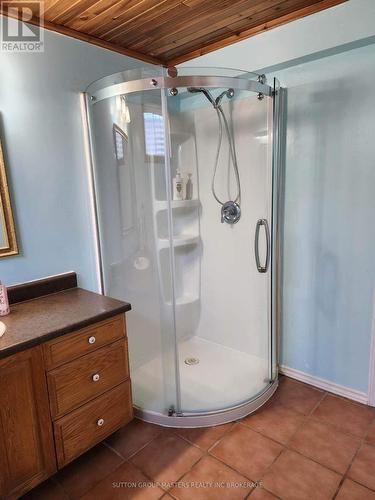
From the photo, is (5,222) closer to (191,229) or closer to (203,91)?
(191,229)

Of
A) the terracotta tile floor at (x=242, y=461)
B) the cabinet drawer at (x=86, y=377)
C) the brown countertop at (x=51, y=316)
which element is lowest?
the terracotta tile floor at (x=242, y=461)

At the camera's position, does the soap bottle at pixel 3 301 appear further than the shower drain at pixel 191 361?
No

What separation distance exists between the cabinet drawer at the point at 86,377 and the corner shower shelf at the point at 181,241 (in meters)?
0.59

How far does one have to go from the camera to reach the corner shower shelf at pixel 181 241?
1917mm

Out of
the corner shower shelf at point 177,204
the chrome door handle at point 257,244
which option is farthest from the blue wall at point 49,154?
the chrome door handle at point 257,244

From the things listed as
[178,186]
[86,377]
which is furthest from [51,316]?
[178,186]

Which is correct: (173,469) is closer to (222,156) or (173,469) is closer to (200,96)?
(222,156)

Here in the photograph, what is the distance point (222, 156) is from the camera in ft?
7.75

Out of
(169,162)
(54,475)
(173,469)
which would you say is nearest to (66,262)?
(169,162)

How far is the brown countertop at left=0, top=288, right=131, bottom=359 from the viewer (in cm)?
136

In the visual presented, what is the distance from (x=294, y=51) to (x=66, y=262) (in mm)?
1869

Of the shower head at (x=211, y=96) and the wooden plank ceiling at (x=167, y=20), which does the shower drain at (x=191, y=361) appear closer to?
the shower head at (x=211, y=96)

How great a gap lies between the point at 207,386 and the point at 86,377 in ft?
2.91

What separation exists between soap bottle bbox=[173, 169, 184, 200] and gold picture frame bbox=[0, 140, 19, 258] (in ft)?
3.13
